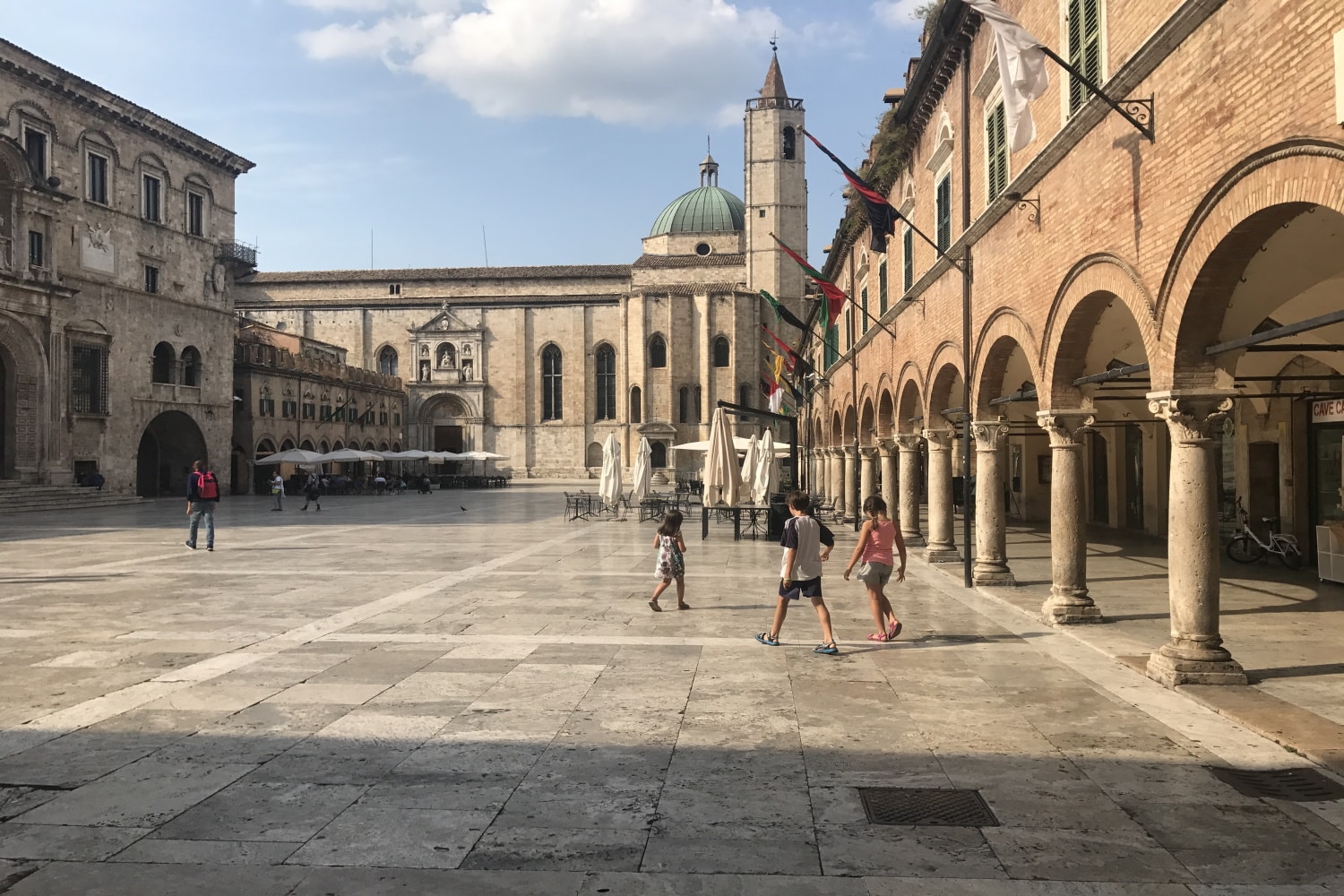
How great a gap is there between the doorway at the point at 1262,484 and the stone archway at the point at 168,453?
3875 centimetres

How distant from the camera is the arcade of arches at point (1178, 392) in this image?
6914 millimetres

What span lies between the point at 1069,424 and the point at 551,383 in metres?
65.7

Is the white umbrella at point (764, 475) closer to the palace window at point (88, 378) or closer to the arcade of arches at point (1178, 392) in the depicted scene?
the arcade of arches at point (1178, 392)

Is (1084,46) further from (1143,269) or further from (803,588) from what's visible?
(803,588)

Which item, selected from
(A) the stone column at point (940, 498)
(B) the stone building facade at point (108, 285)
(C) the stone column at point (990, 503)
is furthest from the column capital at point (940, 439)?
(B) the stone building facade at point (108, 285)

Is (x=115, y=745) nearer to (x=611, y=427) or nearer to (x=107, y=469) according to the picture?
(x=107, y=469)

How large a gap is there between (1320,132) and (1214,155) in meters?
1.29

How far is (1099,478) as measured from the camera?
904 inches

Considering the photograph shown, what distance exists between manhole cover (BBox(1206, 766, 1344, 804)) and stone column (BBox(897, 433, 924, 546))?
42.6 ft

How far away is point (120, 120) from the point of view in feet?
121

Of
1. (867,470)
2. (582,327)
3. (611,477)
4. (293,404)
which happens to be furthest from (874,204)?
(582,327)

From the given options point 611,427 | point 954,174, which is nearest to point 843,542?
point 954,174

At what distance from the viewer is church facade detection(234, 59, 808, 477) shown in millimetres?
69812

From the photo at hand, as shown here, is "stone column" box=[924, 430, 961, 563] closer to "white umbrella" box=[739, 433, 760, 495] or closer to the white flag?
"white umbrella" box=[739, 433, 760, 495]
